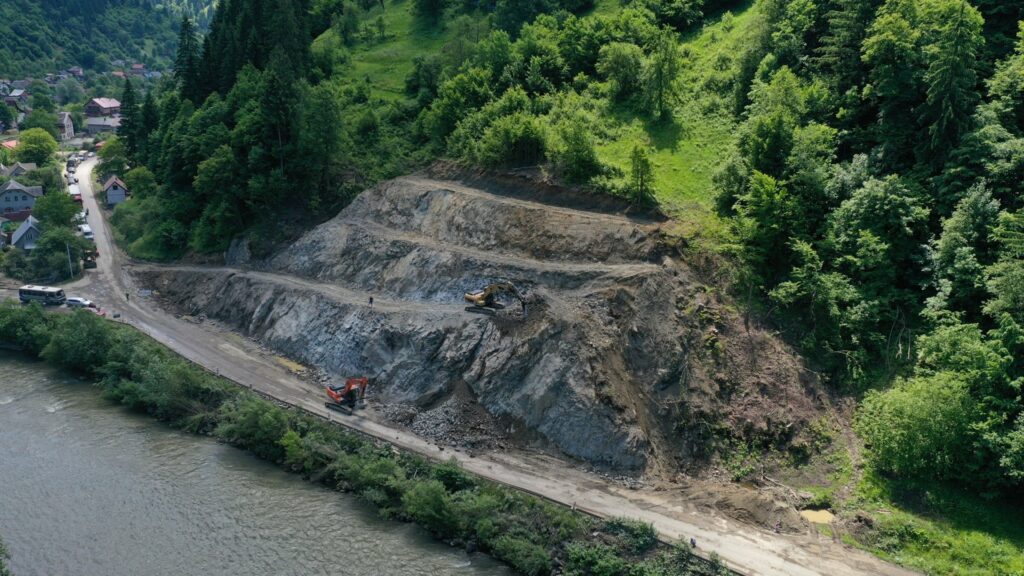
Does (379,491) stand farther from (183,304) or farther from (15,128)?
(15,128)

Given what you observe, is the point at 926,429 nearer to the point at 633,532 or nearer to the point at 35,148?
the point at 633,532

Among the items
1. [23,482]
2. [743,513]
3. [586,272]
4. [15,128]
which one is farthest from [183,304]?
[15,128]

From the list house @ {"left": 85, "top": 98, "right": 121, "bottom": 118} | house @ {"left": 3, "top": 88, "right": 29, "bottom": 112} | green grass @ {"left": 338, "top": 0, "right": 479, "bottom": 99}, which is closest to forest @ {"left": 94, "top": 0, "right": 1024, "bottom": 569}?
green grass @ {"left": 338, "top": 0, "right": 479, "bottom": 99}

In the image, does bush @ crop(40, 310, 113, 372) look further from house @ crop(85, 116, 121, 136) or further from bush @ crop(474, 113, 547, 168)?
house @ crop(85, 116, 121, 136)

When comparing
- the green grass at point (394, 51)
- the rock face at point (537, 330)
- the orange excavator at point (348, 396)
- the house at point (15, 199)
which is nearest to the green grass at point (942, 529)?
the rock face at point (537, 330)

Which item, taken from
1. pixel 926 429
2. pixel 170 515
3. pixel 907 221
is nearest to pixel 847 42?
pixel 907 221

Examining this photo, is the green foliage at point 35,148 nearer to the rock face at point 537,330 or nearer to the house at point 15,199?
the house at point 15,199
